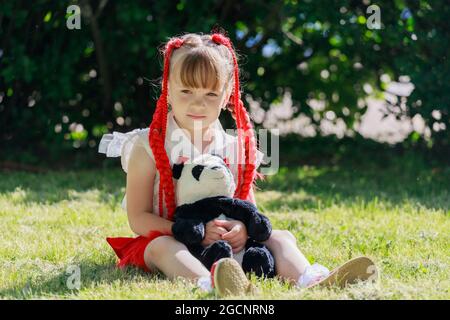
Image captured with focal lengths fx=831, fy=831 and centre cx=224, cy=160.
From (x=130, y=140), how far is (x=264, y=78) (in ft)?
11.1

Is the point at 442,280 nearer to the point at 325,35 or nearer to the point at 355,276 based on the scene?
the point at 355,276

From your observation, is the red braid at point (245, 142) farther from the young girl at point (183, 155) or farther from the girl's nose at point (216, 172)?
the girl's nose at point (216, 172)

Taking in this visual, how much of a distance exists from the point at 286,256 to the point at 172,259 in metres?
0.46

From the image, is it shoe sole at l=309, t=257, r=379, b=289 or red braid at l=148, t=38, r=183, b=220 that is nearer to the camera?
shoe sole at l=309, t=257, r=379, b=289

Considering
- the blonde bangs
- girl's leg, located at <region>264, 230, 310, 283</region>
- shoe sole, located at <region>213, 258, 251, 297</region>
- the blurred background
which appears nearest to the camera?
shoe sole, located at <region>213, 258, 251, 297</region>

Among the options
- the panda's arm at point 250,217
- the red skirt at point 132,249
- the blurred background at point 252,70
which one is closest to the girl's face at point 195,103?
the panda's arm at point 250,217

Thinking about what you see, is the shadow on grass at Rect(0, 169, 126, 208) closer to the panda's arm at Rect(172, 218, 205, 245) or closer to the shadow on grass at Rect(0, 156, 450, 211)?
the shadow on grass at Rect(0, 156, 450, 211)

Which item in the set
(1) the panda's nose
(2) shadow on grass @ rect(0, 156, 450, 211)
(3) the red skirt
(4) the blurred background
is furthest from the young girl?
(4) the blurred background

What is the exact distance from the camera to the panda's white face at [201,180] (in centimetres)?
342

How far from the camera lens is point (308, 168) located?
6492 millimetres

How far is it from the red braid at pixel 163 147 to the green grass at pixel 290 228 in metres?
0.33

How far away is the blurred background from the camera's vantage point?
233 inches

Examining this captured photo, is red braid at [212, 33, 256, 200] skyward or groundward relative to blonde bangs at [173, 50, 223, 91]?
groundward

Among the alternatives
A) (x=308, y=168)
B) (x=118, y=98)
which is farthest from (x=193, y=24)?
(x=308, y=168)
